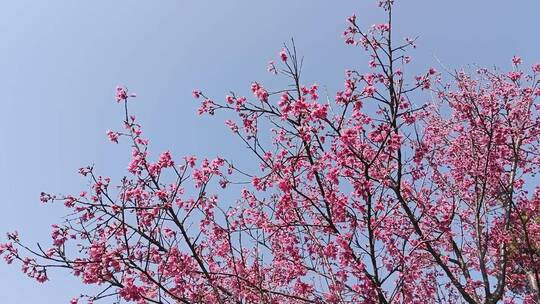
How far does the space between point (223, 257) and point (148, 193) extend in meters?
2.11

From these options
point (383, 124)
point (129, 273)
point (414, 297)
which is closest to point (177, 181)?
point (129, 273)

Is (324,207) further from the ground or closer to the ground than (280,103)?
closer to the ground

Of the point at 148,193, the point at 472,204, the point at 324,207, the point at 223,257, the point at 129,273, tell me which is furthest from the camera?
the point at 472,204

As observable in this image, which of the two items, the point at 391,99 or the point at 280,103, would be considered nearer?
the point at 280,103

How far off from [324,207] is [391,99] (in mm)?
1791

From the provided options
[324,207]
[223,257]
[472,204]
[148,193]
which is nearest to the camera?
[148,193]

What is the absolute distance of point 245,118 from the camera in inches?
269

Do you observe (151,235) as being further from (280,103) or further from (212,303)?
(280,103)

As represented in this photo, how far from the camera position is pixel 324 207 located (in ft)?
21.6

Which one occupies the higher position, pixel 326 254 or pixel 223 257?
pixel 223 257

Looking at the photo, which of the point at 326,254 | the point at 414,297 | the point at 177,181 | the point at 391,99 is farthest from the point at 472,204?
the point at 177,181

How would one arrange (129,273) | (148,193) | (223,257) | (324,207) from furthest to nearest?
(223,257) < (324,207) < (148,193) < (129,273)

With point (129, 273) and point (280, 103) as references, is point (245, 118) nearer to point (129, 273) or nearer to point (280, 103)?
point (280, 103)

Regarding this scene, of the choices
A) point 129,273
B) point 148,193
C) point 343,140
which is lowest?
point 129,273
